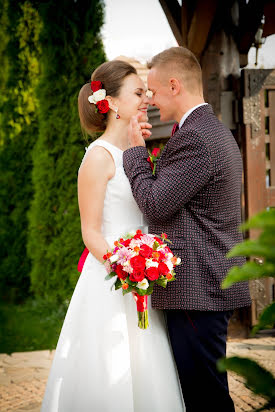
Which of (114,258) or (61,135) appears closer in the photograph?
(114,258)

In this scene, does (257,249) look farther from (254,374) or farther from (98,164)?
(98,164)

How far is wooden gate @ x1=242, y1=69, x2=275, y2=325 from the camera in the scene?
4668 millimetres

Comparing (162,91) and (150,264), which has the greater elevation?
(162,91)

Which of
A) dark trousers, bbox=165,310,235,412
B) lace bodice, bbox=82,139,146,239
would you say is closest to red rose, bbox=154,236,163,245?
dark trousers, bbox=165,310,235,412

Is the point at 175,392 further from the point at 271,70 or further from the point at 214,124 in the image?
the point at 271,70

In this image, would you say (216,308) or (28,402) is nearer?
(216,308)

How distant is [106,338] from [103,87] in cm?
141

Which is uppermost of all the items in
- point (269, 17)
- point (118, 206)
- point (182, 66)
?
point (269, 17)

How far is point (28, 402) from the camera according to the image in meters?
3.53

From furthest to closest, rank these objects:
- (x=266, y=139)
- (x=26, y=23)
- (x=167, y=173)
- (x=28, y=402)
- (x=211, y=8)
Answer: (x=26, y=23), (x=266, y=139), (x=211, y=8), (x=28, y=402), (x=167, y=173)

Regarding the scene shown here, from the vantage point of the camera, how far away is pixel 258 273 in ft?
2.48

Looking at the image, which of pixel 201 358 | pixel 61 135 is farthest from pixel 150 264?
pixel 61 135

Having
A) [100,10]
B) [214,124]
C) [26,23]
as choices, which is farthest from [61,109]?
[214,124]

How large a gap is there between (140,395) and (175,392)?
18cm
